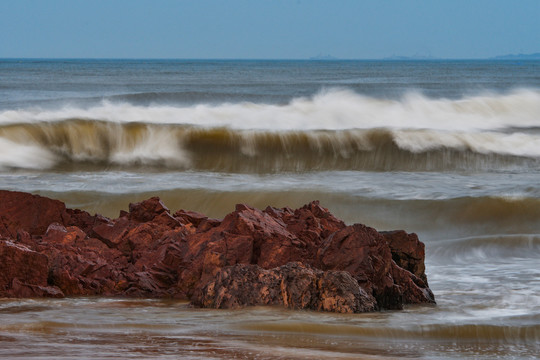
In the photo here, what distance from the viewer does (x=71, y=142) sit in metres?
18.5

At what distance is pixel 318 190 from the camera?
A: 12039 mm

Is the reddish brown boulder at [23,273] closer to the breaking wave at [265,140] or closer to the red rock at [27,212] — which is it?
the red rock at [27,212]

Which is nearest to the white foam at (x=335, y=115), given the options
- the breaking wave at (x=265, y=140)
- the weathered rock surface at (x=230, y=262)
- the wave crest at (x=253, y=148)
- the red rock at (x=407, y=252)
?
the breaking wave at (x=265, y=140)

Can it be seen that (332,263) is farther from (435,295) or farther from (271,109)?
(271,109)

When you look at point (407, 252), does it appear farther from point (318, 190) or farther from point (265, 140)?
point (265, 140)

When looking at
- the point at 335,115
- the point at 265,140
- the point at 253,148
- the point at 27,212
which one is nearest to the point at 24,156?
the point at 253,148

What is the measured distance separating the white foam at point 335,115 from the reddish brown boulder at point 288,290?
49.6 feet

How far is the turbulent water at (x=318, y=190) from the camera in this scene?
4.38 meters

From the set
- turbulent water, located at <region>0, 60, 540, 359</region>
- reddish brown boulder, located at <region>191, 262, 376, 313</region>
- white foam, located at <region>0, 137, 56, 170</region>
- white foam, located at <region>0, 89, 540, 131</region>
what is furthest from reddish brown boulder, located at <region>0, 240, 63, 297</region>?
white foam, located at <region>0, 89, 540, 131</region>

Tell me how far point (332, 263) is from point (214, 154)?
1226 centimetres

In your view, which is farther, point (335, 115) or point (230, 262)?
point (335, 115)

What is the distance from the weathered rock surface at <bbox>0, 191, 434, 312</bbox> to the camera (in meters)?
5.15

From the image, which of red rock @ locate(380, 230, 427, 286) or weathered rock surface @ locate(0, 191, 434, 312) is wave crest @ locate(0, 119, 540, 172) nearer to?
weathered rock surface @ locate(0, 191, 434, 312)

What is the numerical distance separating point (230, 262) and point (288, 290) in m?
0.58
